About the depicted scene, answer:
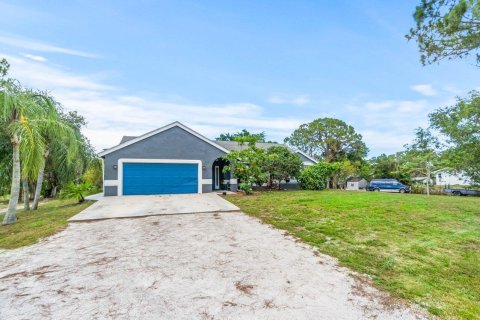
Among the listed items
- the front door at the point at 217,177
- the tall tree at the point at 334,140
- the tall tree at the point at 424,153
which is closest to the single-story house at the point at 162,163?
the front door at the point at 217,177

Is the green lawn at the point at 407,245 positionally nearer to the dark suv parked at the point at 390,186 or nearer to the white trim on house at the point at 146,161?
the white trim on house at the point at 146,161

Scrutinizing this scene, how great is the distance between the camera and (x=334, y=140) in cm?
3588

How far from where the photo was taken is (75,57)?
1259 cm

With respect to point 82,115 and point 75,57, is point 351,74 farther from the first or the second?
point 82,115

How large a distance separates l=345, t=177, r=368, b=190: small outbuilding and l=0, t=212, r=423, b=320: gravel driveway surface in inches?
1216

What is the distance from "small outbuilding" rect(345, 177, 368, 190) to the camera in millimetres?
32800

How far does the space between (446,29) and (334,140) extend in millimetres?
31141

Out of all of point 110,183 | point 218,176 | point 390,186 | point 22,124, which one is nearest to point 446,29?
point 22,124

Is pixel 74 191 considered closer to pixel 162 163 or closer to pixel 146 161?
pixel 146 161

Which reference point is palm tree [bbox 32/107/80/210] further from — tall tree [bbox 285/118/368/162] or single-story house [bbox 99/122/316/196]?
tall tree [bbox 285/118/368/162]

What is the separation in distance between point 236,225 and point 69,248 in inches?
159

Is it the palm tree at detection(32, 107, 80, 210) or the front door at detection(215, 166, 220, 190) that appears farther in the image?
the front door at detection(215, 166, 220, 190)

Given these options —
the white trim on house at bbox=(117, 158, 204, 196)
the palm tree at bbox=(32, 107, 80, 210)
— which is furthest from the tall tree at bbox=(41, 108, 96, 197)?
the white trim on house at bbox=(117, 158, 204, 196)

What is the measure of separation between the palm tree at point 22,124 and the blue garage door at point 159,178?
6326 mm
